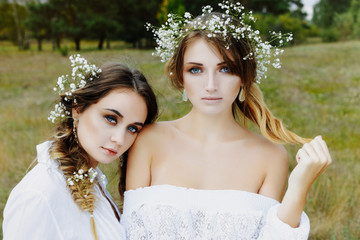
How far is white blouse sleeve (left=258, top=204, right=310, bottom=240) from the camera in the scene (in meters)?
2.50

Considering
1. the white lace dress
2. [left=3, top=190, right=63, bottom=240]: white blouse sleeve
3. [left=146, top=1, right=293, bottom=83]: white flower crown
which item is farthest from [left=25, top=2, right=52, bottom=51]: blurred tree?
[left=3, top=190, right=63, bottom=240]: white blouse sleeve

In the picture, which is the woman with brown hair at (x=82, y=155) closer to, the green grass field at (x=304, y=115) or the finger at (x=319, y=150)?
the green grass field at (x=304, y=115)

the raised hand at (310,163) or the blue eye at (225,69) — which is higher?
the blue eye at (225,69)

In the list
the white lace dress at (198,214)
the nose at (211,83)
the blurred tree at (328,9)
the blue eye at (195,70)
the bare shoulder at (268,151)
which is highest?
the blurred tree at (328,9)

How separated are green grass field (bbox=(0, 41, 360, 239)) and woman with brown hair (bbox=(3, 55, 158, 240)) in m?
0.30

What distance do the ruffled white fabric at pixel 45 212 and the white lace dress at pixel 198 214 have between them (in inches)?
12.0

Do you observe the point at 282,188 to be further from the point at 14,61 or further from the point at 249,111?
the point at 14,61

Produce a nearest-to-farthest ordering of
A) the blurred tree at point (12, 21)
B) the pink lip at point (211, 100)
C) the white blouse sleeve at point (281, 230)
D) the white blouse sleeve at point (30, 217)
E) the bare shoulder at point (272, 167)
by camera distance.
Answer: the white blouse sleeve at point (30, 217), the white blouse sleeve at point (281, 230), the pink lip at point (211, 100), the bare shoulder at point (272, 167), the blurred tree at point (12, 21)

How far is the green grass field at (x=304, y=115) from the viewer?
Answer: 15.0 ft

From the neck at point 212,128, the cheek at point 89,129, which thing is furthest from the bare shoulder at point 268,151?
the cheek at point 89,129

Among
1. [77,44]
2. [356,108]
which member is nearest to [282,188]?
[356,108]

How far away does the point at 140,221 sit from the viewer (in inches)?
112

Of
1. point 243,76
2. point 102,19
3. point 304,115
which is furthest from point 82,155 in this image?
point 102,19

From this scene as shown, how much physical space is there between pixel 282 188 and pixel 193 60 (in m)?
1.10
